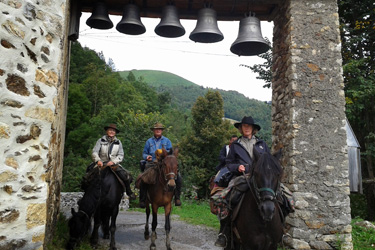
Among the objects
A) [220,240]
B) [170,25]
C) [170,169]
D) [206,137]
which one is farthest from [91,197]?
[206,137]

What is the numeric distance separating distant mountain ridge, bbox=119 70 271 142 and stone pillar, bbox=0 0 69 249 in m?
55.0

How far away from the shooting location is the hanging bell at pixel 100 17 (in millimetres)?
6758

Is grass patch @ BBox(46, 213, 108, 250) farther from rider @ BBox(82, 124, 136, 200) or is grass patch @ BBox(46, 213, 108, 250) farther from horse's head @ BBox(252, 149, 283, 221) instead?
horse's head @ BBox(252, 149, 283, 221)

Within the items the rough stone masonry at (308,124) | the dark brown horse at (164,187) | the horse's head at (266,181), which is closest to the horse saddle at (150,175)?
the dark brown horse at (164,187)

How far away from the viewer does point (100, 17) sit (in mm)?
6738

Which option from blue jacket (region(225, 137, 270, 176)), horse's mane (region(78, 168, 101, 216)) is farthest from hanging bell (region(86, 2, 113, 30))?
blue jacket (region(225, 137, 270, 176))

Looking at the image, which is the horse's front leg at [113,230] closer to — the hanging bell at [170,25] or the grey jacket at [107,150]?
the grey jacket at [107,150]

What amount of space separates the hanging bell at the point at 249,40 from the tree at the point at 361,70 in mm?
5823

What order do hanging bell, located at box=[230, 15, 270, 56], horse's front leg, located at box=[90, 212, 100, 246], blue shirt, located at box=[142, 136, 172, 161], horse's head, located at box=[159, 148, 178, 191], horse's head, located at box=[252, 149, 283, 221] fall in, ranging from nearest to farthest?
horse's head, located at box=[252, 149, 283, 221]
horse's head, located at box=[159, 148, 178, 191]
horse's front leg, located at box=[90, 212, 100, 246]
hanging bell, located at box=[230, 15, 270, 56]
blue shirt, located at box=[142, 136, 172, 161]

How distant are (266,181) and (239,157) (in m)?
1.20

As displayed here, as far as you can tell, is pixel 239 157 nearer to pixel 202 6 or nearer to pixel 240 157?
pixel 240 157

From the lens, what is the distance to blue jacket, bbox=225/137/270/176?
4.78 m

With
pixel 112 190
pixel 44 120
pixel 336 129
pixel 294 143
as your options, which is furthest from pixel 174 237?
pixel 44 120

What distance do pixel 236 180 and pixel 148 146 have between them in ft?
10.9
